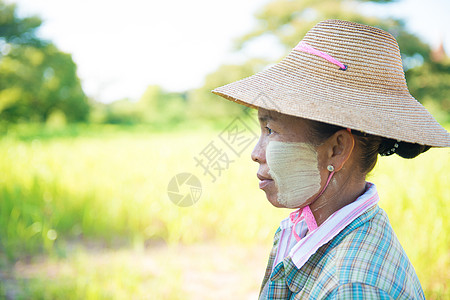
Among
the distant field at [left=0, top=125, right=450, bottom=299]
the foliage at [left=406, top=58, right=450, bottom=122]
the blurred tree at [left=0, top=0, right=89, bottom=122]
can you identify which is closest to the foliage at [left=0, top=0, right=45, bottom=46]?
the blurred tree at [left=0, top=0, right=89, bottom=122]

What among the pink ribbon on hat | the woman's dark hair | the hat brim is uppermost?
the pink ribbon on hat

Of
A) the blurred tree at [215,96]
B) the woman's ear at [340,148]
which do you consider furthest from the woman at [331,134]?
the blurred tree at [215,96]

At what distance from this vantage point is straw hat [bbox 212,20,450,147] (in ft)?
3.37

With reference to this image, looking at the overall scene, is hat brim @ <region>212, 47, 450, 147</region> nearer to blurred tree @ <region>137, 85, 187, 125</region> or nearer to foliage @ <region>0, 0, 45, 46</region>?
foliage @ <region>0, 0, 45, 46</region>

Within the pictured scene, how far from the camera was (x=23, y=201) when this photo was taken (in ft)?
11.9

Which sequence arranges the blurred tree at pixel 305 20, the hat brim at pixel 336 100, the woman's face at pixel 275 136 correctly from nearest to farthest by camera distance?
the hat brim at pixel 336 100 → the woman's face at pixel 275 136 → the blurred tree at pixel 305 20

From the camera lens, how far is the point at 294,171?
1.12 m

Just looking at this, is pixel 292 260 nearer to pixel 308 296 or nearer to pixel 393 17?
pixel 308 296

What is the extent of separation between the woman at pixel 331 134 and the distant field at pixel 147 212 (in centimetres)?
175

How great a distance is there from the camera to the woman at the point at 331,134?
3.34 feet

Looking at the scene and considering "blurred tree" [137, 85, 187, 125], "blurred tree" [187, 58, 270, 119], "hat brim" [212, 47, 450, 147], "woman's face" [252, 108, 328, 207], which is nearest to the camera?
"hat brim" [212, 47, 450, 147]

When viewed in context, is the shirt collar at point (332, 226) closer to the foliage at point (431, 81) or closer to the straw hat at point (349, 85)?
the straw hat at point (349, 85)

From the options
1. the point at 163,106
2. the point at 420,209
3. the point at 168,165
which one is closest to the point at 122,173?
the point at 168,165

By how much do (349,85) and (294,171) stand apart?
30 cm
